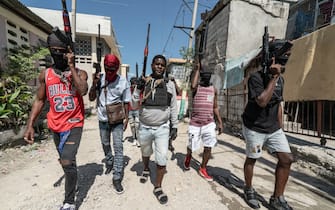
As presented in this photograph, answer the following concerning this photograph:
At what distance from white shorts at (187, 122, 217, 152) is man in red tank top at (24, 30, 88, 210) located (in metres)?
1.81

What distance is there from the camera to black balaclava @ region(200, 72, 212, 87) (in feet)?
10.3

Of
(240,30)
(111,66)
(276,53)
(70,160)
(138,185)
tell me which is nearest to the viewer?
(70,160)

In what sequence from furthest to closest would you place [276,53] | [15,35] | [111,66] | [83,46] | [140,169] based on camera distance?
[83,46] < [15,35] < [140,169] < [111,66] < [276,53]

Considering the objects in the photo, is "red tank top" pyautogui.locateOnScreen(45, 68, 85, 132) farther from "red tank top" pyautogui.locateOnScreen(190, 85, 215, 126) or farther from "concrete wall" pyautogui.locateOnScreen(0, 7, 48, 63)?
"concrete wall" pyautogui.locateOnScreen(0, 7, 48, 63)

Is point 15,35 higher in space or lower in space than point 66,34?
higher

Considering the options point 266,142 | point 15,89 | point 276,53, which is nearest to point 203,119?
point 266,142

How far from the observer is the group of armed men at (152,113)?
1.96 m

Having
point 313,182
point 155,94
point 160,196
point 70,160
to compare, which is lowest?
point 313,182

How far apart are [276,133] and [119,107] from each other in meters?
2.09

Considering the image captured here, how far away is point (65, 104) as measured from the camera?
198cm

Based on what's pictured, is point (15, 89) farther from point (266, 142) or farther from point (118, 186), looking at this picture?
point (266, 142)

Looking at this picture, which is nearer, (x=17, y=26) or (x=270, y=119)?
(x=270, y=119)

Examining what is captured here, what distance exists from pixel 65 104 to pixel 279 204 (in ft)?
8.91

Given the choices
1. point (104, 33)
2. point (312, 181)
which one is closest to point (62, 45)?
point (312, 181)
